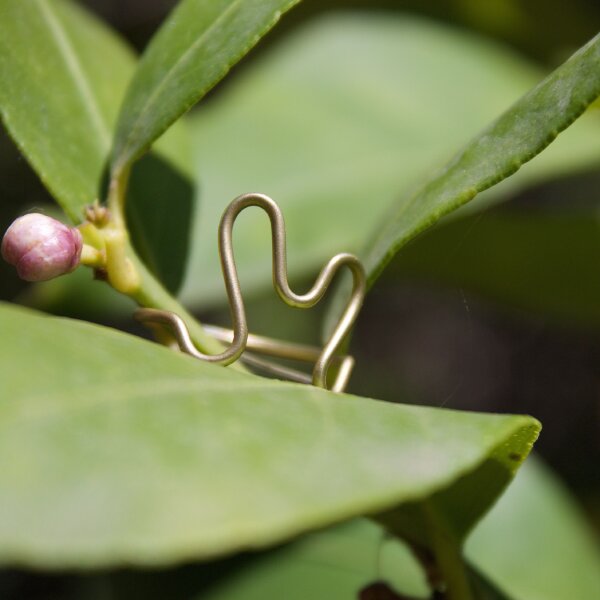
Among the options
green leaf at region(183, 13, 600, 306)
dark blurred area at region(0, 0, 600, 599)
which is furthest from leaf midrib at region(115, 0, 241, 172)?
dark blurred area at region(0, 0, 600, 599)

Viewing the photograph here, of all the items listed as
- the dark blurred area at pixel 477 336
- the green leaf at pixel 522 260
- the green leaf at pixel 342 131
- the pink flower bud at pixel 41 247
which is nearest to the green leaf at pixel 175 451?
the pink flower bud at pixel 41 247

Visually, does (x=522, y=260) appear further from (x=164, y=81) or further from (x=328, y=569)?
(x=164, y=81)

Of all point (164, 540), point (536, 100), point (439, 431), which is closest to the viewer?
point (164, 540)

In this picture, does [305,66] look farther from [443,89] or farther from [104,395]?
[104,395]

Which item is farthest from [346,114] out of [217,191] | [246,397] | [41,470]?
Answer: [41,470]

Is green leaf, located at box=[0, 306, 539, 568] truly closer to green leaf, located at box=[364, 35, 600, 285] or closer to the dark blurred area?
green leaf, located at box=[364, 35, 600, 285]

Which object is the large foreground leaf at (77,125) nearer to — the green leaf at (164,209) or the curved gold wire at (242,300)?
the green leaf at (164,209)

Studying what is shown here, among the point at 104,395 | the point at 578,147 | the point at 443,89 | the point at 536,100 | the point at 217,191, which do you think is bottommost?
the point at 217,191
